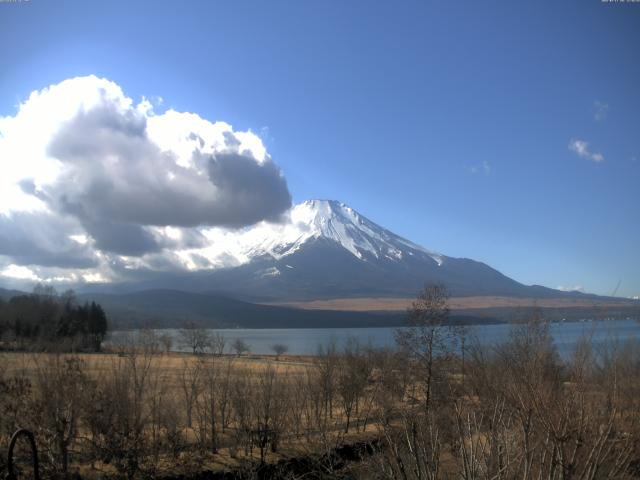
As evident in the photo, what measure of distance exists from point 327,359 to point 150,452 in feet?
48.5

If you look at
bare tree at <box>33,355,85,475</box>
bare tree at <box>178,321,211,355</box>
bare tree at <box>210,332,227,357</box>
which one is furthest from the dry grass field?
bare tree at <box>178,321,211,355</box>

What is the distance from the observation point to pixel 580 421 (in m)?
6.00

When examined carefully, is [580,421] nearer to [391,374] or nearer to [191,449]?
[191,449]

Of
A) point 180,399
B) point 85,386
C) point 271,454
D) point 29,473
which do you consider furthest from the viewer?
point 180,399

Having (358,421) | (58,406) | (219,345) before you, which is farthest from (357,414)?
(219,345)

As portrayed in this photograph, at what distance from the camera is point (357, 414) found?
2861cm

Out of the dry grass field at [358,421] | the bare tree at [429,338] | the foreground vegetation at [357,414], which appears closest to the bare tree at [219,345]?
the dry grass field at [358,421]

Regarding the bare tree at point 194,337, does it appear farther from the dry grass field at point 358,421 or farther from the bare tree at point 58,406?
the bare tree at point 58,406

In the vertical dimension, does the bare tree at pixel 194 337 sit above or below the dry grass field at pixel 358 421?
below

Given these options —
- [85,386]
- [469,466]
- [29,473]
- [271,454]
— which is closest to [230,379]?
[271,454]

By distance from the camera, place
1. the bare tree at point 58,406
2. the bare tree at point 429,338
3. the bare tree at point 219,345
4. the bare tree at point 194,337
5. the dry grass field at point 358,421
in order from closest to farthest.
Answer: the dry grass field at point 358,421
the bare tree at point 58,406
the bare tree at point 429,338
the bare tree at point 219,345
the bare tree at point 194,337

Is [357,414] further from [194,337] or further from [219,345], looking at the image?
[194,337]

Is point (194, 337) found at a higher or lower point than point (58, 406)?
lower

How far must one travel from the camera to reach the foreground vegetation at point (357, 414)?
6734mm
